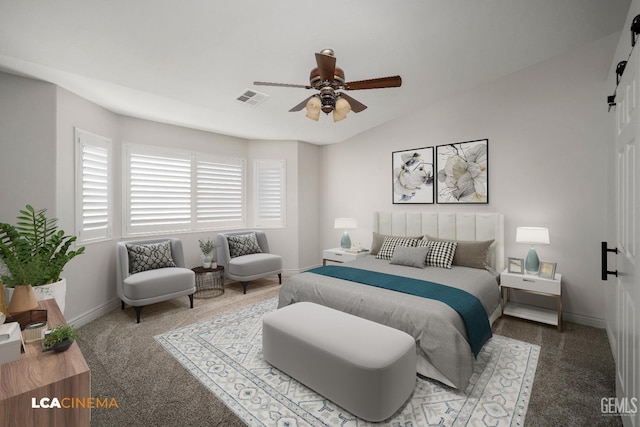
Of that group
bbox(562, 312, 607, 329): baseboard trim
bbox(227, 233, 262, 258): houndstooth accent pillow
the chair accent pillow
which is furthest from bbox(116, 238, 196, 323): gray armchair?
bbox(562, 312, 607, 329): baseboard trim

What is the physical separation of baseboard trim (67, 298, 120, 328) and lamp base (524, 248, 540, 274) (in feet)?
17.3

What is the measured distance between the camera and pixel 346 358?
1.91m

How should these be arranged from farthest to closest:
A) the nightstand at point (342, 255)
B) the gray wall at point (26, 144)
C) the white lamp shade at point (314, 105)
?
the nightstand at point (342, 255)
the gray wall at point (26, 144)
the white lamp shade at point (314, 105)

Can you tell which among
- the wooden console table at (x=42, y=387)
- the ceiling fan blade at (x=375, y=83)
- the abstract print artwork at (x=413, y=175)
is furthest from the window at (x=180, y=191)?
the ceiling fan blade at (x=375, y=83)

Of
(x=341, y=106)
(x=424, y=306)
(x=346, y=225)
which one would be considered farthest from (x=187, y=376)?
(x=346, y=225)

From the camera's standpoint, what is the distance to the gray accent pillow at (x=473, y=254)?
3555 millimetres

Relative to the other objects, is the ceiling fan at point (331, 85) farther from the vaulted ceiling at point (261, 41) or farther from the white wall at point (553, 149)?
the white wall at point (553, 149)

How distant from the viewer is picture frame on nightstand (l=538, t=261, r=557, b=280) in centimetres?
322

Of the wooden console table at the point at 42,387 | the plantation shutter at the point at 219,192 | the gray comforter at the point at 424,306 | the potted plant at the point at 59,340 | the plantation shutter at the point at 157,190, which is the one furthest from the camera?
→ the plantation shutter at the point at 219,192

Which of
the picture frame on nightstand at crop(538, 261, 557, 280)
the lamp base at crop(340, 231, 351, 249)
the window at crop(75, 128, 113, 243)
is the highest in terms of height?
the window at crop(75, 128, 113, 243)

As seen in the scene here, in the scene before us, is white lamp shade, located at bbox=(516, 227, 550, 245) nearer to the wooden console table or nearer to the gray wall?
the wooden console table

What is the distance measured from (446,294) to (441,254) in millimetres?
1202

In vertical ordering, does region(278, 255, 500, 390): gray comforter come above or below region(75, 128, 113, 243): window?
below

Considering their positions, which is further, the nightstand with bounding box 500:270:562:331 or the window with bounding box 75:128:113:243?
the window with bounding box 75:128:113:243
